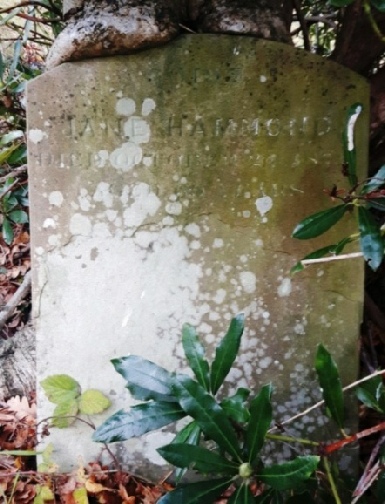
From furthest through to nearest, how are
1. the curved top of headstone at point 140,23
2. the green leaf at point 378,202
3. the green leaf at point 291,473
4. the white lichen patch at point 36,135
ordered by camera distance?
the white lichen patch at point 36,135, the curved top of headstone at point 140,23, the green leaf at point 378,202, the green leaf at point 291,473

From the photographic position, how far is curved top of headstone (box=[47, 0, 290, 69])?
1.32m

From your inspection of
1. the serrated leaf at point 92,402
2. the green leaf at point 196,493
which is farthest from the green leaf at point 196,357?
the serrated leaf at point 92,402

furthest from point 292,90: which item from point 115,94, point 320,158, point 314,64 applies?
point 115,94

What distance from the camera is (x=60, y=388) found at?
5.10ft

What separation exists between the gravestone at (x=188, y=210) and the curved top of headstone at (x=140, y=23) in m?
0.04

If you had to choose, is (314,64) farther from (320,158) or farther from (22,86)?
(22,86)

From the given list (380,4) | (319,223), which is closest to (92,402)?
(319,223)

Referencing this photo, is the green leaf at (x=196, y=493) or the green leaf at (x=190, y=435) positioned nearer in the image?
the green leaf at (x=196, y=493)

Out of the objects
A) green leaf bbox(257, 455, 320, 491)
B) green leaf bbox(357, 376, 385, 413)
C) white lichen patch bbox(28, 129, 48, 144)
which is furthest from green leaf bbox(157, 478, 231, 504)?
white lichen patch bbox(28, 129, 48, 144)

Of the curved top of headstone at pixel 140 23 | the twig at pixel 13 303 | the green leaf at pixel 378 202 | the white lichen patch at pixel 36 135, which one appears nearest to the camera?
the green leaf at pixel 378 202

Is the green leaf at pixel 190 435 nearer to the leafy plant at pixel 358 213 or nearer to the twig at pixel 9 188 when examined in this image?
the leafy plant at pixel 358 213

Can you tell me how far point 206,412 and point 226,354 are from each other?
183 millimetres

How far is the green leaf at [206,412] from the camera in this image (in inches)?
40.6

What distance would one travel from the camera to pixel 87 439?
5.22 feet
